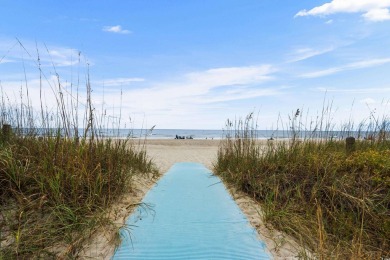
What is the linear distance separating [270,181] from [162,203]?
1442 millimetres

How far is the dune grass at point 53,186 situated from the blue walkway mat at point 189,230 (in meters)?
0.37

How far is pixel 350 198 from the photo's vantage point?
3.68 m

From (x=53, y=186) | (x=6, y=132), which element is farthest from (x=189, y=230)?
(x=6, y=132)

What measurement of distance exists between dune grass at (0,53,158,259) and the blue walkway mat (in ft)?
1.22

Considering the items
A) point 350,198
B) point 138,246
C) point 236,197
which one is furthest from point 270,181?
point 138,246

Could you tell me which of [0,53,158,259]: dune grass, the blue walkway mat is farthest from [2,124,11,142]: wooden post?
the blue walkway mat

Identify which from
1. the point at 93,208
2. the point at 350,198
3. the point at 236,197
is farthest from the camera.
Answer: the point at 236,197

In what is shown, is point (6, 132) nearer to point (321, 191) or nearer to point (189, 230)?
point (189, 230)

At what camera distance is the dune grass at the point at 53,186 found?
2.70 m

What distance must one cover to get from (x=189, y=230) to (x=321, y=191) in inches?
73.1

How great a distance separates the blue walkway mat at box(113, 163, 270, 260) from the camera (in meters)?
2.68

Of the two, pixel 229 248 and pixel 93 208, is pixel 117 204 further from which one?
pixel 229 248

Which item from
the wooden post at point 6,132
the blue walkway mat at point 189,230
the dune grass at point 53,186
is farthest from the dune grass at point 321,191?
the wooden post at point 6,132

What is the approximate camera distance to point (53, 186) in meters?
3.13
